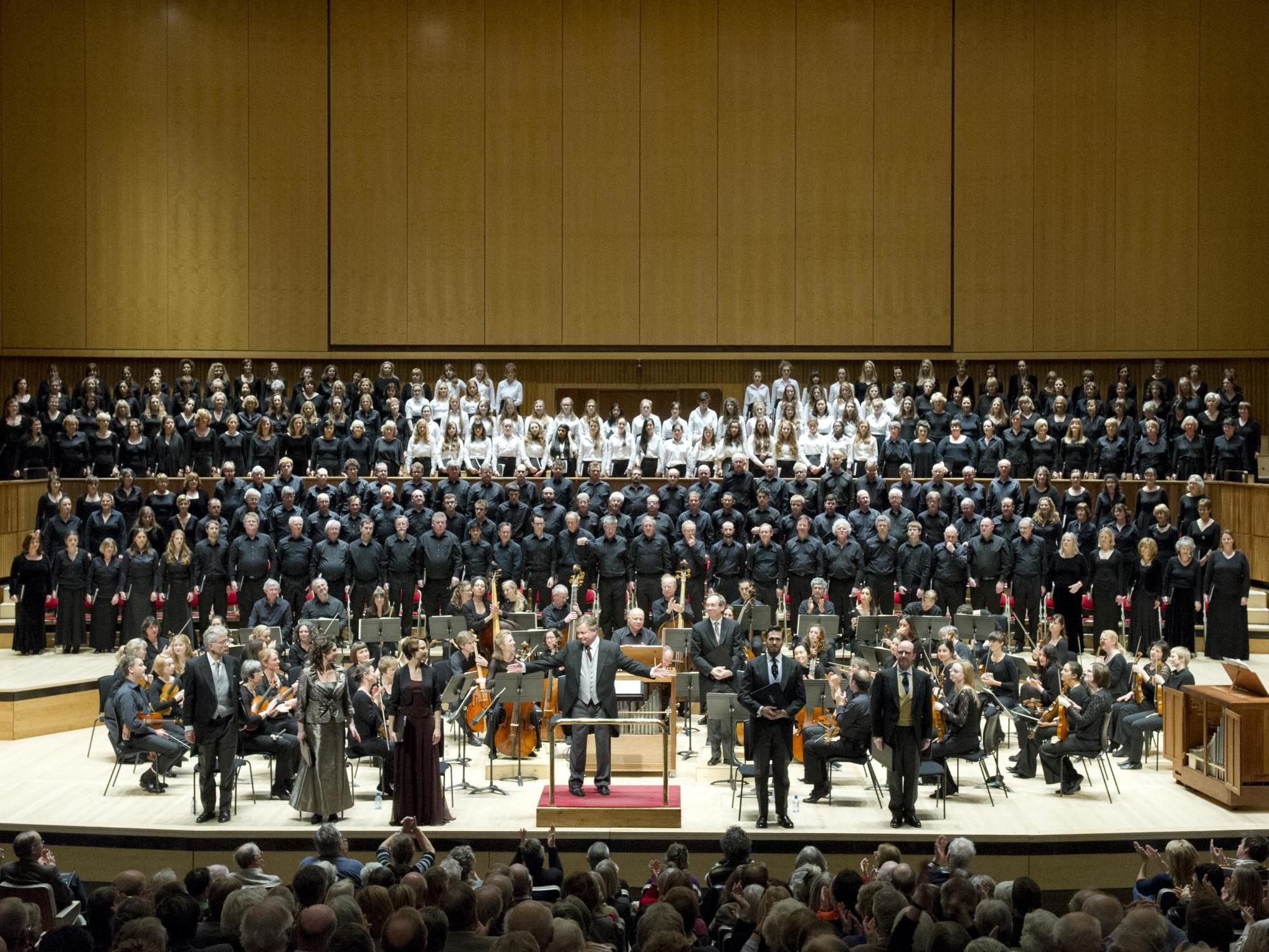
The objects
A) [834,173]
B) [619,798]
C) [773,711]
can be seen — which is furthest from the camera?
[834,173]

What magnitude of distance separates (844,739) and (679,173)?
1303 cm

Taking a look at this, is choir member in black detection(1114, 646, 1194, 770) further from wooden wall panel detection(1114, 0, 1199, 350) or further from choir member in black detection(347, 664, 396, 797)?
wooden wall panel detection(1114, 0, 1199, 350)

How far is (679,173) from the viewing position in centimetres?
2188

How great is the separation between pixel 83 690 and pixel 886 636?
24.0 feet

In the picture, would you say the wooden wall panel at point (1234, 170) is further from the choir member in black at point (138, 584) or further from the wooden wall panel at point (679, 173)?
the choir member in black at point (138, 584)

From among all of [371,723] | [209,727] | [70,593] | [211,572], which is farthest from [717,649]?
[70,593]

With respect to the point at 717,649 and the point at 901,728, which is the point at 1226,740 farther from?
the point at 717,649

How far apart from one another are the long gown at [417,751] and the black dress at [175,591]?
5533 millimetres

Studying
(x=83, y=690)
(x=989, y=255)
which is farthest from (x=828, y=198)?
(x=83, y=690)

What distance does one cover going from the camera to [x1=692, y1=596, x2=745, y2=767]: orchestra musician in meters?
11.9

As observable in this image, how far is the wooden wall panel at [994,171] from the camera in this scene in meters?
21.5

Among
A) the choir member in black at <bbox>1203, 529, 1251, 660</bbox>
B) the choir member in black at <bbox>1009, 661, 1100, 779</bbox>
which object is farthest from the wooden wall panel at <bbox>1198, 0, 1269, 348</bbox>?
the choir member in black at <bbox>1009, 661, 1100, 779</bbox>

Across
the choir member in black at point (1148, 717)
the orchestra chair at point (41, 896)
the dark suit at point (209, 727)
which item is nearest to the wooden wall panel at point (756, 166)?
the choir member in black at point (1148, 717)

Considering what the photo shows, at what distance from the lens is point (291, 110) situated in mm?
21797
